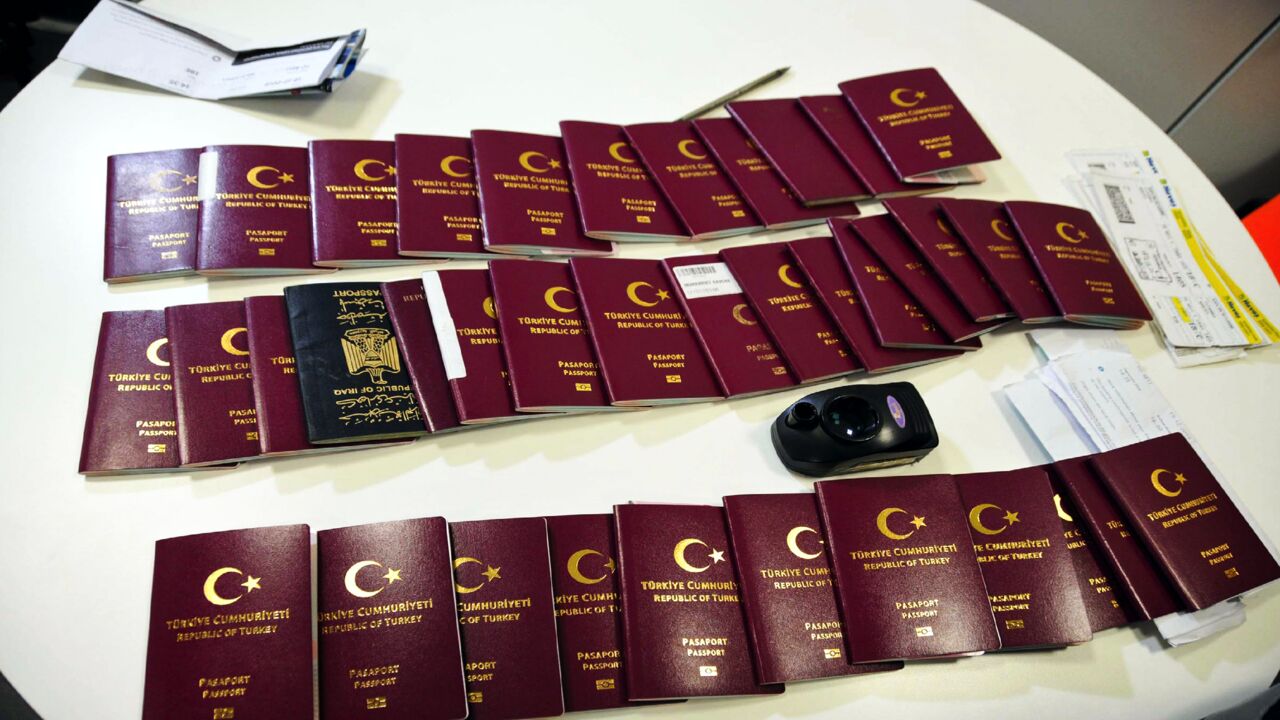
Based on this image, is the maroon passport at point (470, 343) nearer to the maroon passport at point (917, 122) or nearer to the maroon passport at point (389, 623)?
the maroon passport at point (389, 623)

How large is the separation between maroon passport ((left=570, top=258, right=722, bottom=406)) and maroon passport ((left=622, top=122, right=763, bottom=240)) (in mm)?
143

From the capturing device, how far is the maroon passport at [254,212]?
1.09 m

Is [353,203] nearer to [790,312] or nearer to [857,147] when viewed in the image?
[790,312]

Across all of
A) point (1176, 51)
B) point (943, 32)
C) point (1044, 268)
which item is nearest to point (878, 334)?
point (1044, 268)

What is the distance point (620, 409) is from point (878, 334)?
0.39 m

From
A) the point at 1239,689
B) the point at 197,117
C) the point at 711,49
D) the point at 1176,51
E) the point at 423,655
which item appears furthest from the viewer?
the point at 1176,51

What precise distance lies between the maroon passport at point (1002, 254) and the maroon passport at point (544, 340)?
25.0 inches

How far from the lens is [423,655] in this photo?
822 millimetres

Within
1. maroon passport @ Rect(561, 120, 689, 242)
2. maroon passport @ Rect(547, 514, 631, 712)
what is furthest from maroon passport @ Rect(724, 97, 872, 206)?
maroon passport @ Rect(547, 514, 631, 712)

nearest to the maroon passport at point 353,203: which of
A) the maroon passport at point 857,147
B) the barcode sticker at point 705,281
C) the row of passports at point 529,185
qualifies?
the row of passports at point 529,185

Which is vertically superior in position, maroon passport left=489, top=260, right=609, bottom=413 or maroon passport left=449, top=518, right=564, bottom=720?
maroon passport left=489, top=260, right=609, bottom=413

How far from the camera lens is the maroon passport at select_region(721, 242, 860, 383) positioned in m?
1.10

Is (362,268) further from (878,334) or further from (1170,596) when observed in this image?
(1170,596)

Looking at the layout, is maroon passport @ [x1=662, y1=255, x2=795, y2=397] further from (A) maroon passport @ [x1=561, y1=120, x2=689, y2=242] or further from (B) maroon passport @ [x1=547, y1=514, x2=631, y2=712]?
(B) maroon passport @ [x1=547, y1=514, x2=631, y2=712]
